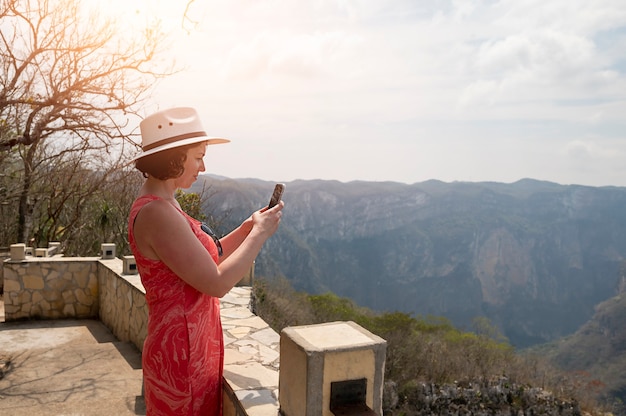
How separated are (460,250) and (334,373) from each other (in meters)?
109

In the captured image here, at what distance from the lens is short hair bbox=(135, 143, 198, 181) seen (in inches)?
62.7

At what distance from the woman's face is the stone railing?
2.25ft

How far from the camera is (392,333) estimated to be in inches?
1097

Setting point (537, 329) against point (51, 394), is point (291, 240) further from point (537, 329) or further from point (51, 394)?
point (51, 394)

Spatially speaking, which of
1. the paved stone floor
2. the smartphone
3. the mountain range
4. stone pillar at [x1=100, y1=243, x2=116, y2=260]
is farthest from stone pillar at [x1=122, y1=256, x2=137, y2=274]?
the mountain range

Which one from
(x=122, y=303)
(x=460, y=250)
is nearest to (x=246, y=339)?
(x=122, y=303)

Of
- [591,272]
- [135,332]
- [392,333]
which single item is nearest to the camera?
[135,332]

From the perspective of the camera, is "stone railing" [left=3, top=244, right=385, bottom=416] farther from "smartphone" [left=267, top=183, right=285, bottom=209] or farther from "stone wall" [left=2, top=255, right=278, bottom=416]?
"smartphone" [left=267, top=183, right=285, bottom=209]

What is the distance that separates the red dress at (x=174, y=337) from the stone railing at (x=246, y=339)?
0.30 meters

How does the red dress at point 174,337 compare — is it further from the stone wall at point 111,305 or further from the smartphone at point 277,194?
the stone wall at point 111,305

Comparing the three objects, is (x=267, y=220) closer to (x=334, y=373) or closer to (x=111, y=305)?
(x=334, y=373)

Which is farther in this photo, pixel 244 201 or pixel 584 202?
pixel 584 202

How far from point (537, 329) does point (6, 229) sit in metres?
97.1

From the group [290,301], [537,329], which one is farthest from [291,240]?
[290,301]
